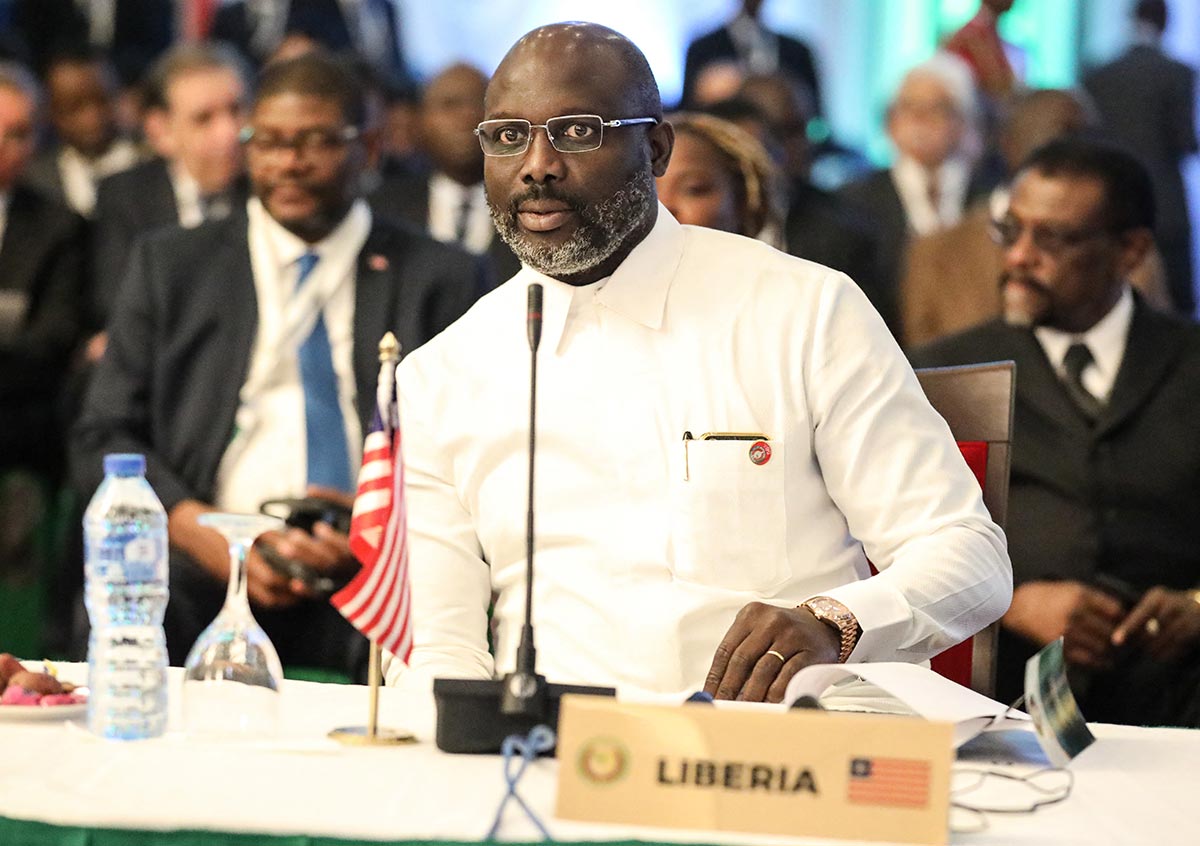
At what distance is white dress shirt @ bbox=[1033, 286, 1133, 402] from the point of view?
421 centimetres

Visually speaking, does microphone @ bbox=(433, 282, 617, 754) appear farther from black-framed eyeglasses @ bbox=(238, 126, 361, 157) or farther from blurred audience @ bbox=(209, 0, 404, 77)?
blurred audience @ bbox=(209, 0, 404, 77)

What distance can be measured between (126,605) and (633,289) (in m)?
1.05

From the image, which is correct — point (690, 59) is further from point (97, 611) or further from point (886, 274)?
point (97, 611)

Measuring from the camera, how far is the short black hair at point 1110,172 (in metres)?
4.32

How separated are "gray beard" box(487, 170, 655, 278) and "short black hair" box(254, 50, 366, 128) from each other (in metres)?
1.89

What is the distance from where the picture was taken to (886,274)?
650cm

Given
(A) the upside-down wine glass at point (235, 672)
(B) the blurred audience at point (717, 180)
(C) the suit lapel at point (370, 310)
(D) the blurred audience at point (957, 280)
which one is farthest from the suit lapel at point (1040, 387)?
(A) the upside-down wine glass at point (235, 672)

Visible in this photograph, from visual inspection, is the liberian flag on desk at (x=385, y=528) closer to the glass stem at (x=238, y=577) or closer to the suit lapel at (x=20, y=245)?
the glass stem at (x=238, y=577)

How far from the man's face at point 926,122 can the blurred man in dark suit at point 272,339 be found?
10.3 feet

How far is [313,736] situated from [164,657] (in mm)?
209

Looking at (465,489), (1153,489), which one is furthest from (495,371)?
(1153,489)

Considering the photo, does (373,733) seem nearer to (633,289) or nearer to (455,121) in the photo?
(633,289)

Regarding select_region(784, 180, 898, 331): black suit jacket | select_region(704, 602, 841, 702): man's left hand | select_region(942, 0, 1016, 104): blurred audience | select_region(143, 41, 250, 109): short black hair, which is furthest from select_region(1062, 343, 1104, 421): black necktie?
select_region(942, 0, 1016, 104): blurred audience

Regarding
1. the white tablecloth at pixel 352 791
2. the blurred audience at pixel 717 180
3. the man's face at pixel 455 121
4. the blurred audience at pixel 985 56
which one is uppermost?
the blurred audience at pixel 985 56
